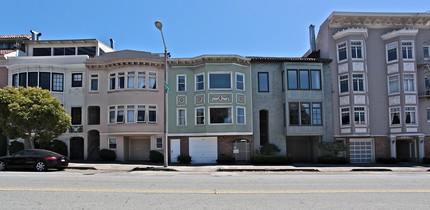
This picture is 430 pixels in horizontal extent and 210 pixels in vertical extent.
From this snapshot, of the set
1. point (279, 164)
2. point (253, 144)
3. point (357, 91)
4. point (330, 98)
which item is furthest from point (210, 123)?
point (357, 91)

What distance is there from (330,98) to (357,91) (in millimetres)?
2188

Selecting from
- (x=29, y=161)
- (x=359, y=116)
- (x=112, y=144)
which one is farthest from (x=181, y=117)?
(x=359, y=116)

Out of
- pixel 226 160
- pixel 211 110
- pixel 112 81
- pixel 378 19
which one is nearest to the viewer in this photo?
pixel 226 160

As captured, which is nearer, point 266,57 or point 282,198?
point 282,198

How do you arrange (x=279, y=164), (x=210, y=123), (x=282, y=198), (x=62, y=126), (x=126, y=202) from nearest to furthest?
(x=126, y=202) → (x=282, y=198) → (x=62, y=126) → (x=279, y=164) → (x=210, y=123)

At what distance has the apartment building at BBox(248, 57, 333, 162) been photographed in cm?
2942

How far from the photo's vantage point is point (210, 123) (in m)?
28.9

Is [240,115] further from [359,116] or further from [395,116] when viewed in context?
[395,116]

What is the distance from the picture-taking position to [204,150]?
96.1ft

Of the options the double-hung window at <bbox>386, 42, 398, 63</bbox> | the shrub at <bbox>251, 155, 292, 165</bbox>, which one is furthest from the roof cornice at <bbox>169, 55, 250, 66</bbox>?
the double-hung window at <bbox>386, 42, 398, 63</bbox>

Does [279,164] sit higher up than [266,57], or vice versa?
[266,57]

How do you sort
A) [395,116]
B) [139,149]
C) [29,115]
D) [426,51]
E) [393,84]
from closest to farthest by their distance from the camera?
1. [29,115]
2. [395,116]
3. [393,84]
4. [426,51]
5. [139,149]

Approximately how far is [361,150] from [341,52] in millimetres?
8281

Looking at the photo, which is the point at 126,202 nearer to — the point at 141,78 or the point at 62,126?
the point at 62,126
